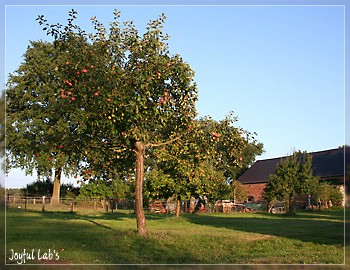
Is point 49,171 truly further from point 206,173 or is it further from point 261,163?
point 261,163

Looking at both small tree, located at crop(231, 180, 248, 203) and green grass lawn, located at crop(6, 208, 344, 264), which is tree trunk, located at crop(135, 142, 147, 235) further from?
small tree, located at crop(231, 180, 248, 203)

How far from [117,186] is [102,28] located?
3900 centimetres

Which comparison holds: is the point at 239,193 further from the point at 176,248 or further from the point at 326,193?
the point at 176,248

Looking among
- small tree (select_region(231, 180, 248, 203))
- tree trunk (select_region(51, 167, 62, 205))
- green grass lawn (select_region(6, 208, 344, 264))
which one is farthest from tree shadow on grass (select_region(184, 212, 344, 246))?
small tree (select_region(231, 180, 248, 203))

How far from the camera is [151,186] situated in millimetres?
30141

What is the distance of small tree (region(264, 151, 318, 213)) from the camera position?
43.4 meters

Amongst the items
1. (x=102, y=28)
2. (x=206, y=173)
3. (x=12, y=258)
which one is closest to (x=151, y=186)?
(x=206, y=173)

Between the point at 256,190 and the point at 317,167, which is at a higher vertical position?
the point at 317,167

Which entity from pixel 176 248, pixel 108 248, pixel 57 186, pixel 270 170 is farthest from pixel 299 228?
pixel 270 170

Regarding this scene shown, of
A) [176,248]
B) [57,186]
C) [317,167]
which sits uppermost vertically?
[317,167]

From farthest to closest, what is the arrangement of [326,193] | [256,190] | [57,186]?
[256,190], [326,193], [57,186]

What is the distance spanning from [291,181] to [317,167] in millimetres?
18294

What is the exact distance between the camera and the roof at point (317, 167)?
54.3 m

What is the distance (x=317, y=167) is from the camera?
59.8m
